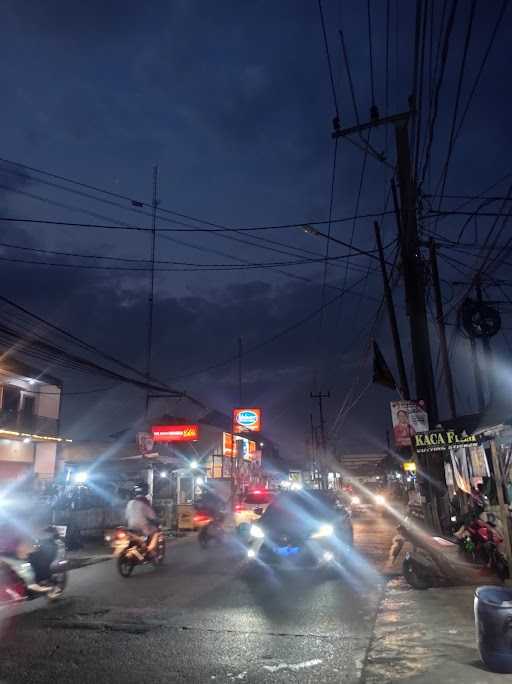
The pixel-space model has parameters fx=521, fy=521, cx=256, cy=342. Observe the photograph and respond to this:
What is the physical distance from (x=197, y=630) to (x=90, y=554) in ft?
30.7

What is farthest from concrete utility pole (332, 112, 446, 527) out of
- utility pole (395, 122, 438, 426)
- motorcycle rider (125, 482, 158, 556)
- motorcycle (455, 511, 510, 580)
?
motorcycle rider (125, 482, 158, 556)

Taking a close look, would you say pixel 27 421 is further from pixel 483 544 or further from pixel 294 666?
pixel 294 666

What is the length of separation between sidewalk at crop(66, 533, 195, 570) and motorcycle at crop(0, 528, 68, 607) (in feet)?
13.4

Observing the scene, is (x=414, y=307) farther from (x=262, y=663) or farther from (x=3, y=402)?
(x=3, y=402)

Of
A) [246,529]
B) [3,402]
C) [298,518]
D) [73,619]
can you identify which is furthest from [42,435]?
[73,619]

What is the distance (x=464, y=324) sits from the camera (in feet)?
56.5

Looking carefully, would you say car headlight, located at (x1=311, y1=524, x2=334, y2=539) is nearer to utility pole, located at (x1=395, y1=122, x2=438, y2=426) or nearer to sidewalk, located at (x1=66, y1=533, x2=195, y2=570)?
utility pole, located at (x1=395, y1=122, x2=438, y2=426)

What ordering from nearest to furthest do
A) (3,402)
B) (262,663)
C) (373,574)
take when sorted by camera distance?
(262,663)
(373,574)
(3,402)

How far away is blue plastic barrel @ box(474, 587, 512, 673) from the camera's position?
482 cm

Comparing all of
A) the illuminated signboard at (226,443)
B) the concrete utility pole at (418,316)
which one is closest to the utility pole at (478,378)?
the concrete utility pole at (418,316)

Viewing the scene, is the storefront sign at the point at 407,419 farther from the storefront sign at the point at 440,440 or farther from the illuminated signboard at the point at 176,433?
the illuminated signboard at the point at 176,433

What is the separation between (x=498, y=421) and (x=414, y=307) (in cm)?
658

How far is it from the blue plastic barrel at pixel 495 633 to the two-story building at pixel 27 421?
25688 millimetres

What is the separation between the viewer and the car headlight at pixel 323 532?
10620mm
